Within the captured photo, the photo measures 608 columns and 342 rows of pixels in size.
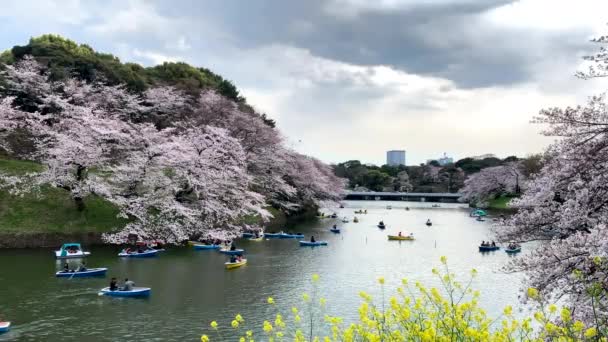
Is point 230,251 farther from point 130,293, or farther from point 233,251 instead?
point 130,293

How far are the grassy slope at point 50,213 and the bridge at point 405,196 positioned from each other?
4347 inches

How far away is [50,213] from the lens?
40031 mm

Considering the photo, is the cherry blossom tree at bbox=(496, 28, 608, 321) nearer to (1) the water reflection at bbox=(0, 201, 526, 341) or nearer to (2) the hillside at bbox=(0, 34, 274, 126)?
(1) the water reflection at bbox=(0, 201, 526, 341)

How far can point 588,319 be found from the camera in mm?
10859

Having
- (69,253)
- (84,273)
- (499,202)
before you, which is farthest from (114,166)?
(499,202)

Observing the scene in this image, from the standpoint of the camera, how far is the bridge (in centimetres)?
15240

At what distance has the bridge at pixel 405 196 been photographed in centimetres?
15240

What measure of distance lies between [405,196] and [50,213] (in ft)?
440

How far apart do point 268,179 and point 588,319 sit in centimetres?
5200

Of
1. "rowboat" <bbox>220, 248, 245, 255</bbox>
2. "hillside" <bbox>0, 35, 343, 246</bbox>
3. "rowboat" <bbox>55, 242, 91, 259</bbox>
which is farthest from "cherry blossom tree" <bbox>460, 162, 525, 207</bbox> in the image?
"rowboat" <bbox>55, 242, 91, 259</bbox>

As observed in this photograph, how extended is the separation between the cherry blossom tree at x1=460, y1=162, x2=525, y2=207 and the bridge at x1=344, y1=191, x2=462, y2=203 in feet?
84.7

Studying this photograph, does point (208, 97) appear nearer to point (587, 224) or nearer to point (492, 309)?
point (492, 309)

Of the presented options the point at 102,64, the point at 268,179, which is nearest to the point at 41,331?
the point at 268,179

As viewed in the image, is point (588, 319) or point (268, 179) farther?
point (268, 179)
